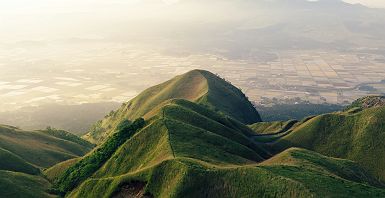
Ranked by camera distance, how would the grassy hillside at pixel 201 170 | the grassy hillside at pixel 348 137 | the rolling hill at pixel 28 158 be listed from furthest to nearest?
the grassy hillside at pixel 348 137, the rolling hill at pixel 28 158, the grassy hillside at pixel 201 170

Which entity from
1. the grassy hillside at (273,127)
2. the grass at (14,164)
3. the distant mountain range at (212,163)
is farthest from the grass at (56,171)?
the grassy hillside at (273,127)

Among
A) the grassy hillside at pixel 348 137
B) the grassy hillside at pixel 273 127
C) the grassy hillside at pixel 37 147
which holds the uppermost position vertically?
the grassy hillside at pixel 37 147

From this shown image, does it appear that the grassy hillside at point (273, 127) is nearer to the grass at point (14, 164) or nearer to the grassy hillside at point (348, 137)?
the grassy hillside at point (348, 137)

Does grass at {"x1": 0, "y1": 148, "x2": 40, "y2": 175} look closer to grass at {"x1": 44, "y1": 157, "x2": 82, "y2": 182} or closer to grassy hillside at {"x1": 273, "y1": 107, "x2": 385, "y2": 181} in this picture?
grass at {"x1": 44, "y1": 157, "x2": 82, "y2": 182}

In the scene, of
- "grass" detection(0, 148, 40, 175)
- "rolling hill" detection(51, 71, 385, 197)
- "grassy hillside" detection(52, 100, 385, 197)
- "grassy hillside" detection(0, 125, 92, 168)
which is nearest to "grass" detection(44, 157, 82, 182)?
"rolling hill" detection(51, 71, 385, 197)

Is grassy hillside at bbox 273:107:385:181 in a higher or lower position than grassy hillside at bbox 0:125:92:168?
lower

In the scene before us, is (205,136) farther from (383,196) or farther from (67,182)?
(383,196)

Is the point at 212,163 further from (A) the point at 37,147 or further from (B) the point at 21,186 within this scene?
(A) the point at 37,147
